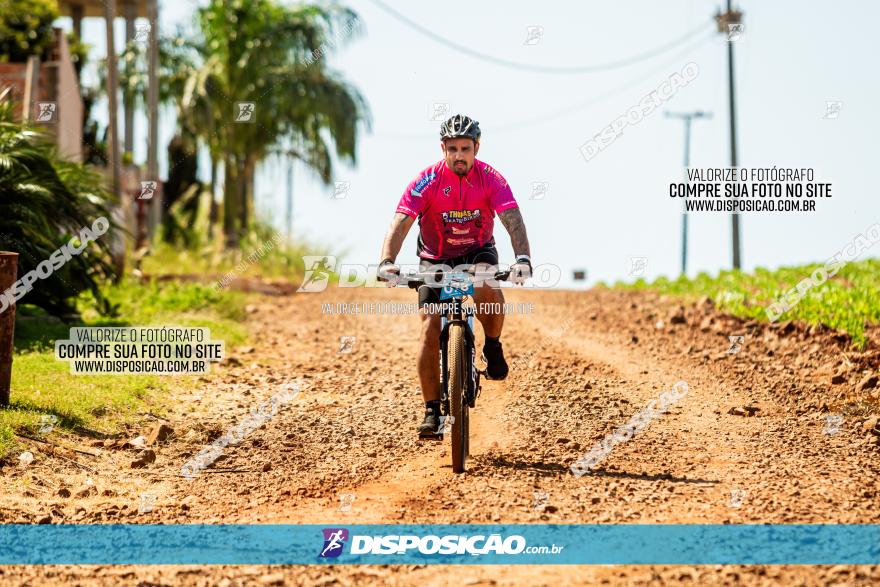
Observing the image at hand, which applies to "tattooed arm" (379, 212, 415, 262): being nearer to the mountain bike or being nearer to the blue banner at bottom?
the mountain bike

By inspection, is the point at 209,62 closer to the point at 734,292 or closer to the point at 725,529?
the point at 734,292

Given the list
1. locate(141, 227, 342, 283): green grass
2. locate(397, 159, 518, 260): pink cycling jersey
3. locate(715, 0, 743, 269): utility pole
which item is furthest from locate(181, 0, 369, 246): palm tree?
locate(397, 159, 518, 260): pink cycling jersey

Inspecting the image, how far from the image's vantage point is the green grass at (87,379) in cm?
879

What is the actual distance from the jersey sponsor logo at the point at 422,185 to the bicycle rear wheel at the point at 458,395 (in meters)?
0.98

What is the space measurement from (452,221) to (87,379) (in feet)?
15.4

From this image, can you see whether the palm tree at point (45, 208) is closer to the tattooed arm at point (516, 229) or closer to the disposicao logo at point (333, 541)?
the tattooed arm at point (516, 229)

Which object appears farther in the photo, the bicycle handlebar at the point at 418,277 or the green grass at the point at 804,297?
the green grass at the point at 804,297

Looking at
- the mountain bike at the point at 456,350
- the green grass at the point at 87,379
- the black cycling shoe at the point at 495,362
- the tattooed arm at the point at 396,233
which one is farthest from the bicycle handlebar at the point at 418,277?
the green grass at the point at 87,379

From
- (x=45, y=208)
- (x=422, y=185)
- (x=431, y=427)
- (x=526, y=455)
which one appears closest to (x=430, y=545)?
(x=431, y=427)

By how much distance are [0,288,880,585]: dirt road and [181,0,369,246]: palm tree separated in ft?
63.5

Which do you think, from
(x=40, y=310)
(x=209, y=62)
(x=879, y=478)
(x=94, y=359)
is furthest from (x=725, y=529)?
(x=209, y=62)

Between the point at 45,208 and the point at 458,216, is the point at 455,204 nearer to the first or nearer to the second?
the point at 458,216

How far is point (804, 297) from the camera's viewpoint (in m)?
14.4

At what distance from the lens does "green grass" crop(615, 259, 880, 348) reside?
1266cm
